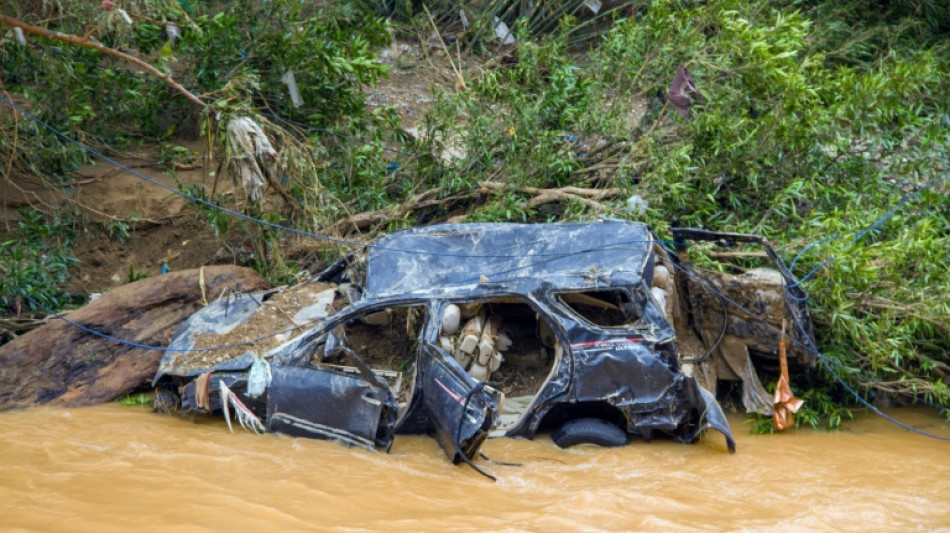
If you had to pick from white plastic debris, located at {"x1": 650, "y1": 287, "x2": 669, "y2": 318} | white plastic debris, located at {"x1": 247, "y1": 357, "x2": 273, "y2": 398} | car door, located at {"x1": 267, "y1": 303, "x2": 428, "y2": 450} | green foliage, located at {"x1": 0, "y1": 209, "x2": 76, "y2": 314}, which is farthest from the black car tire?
green foliage, located at {"x1": 0, "y1": 209, "x2": 76, "y2": 314}

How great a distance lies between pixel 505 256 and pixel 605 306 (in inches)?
36.0

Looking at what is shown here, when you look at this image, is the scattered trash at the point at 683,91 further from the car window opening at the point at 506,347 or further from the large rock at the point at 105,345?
the large rock at the point at 105,345

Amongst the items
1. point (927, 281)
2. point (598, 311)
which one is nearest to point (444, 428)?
point (598, 311)

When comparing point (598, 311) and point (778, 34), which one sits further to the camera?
point (778, 34)

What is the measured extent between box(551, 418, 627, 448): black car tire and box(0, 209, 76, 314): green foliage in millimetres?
Result: 5511

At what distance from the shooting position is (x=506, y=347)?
23.6 ft

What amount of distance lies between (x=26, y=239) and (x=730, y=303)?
25.2 ft

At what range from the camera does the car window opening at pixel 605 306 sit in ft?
22.0

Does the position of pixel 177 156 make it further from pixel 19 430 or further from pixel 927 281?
pixel 927 281

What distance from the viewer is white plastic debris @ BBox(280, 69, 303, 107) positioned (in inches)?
367

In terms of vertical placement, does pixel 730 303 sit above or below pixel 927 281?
below

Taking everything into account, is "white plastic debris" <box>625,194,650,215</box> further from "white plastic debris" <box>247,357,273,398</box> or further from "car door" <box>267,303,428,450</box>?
"white plastic debris" <box>247,357,273,398</box>

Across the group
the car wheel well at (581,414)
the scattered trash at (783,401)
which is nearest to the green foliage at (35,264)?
the car wheel well at (581,414)

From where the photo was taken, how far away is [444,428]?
20.4ft
